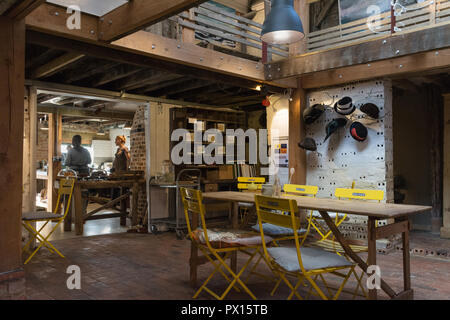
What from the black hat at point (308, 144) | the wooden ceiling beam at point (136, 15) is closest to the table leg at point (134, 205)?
the black hat at point (308, 144)

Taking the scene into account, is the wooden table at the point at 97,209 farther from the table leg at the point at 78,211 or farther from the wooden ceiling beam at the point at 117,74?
the wooden ceiling beam at the point at 117,74

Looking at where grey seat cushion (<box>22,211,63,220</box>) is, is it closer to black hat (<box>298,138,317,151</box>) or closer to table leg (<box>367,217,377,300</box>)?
table leg (<box>367,217,377,300</box>)

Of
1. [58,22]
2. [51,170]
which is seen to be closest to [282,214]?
[58,22]

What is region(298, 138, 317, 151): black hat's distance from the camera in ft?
20.1

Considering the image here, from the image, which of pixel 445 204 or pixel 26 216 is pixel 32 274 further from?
pixel 445 204

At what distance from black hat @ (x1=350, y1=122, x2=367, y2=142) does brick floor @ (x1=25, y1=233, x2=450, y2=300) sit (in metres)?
1.73

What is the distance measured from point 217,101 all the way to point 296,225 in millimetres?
5954

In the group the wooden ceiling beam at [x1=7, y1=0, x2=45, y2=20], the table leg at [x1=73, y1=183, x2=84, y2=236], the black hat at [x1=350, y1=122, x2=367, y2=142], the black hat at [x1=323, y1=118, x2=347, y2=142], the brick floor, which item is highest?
the wooden ceiling beam at [x1=7, y1=0, x2=45, y2=20]

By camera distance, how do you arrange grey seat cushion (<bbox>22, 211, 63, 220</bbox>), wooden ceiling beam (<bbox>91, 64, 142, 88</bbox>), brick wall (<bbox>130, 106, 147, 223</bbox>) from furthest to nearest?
brick wall (<bbox>130, 106, 147, 223</bbox>) < wooden ceiling beam (<bbox>91, 64, 142, 88</bbox>) < grey seat cushion (<bbox>22, 211, 63, 220</bbox>)

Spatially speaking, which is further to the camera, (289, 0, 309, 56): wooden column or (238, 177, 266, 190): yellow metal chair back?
(238, 177, 266, 190): yellow metal chair back

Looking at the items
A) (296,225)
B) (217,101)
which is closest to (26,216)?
(296,225)

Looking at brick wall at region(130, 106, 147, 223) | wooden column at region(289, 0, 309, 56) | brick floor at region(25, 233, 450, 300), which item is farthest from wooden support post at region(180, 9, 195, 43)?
brick floor at region(25, 233, 450, 300)

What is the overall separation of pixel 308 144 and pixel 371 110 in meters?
1.15

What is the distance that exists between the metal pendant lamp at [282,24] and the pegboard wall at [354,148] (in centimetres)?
194
